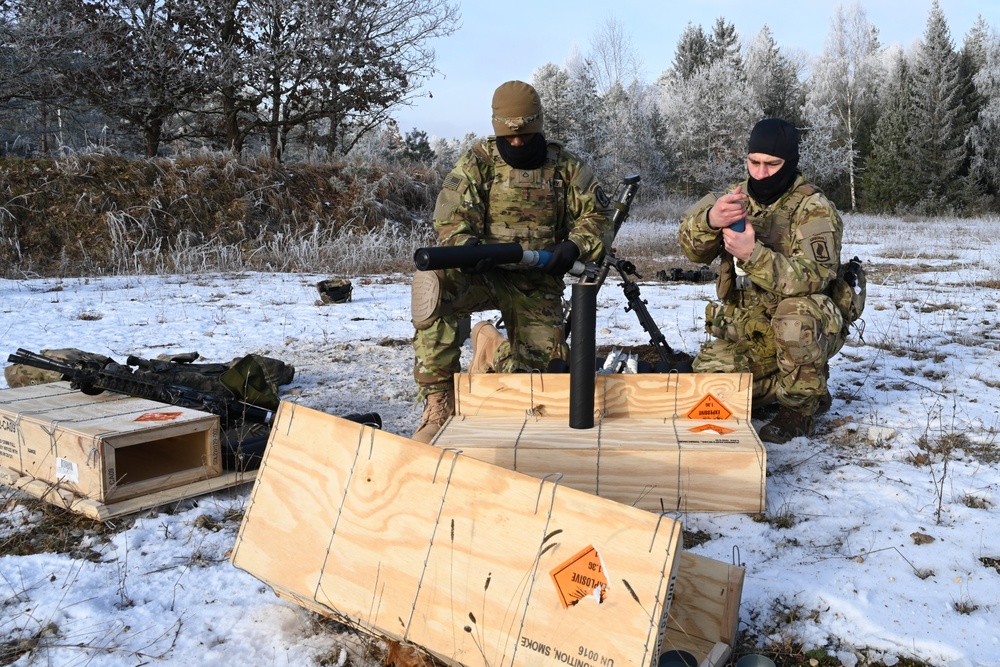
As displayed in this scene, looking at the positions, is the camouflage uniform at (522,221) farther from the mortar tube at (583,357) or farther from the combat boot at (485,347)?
the mortar tube at (583,357)

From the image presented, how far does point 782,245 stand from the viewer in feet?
13.2

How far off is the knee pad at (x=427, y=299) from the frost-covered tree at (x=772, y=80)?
37.0 meters

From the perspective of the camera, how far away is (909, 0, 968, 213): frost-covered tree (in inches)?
1267

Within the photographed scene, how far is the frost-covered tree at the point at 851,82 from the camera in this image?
37.9m

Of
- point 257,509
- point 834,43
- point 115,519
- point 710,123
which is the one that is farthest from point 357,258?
point 834,43

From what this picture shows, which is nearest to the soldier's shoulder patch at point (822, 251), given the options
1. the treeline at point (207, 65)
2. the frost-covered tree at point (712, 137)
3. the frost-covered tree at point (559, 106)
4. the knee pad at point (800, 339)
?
the knee pad at point (800, 339)

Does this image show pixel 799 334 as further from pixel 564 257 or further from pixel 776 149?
pixel 564 257

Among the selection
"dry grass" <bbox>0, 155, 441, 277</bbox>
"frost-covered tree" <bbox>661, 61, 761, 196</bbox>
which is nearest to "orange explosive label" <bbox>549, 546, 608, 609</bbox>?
"dry grass" <bbox>0, 155, 441, 277</bbox>

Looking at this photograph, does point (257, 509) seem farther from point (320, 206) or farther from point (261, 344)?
point (320, 206)

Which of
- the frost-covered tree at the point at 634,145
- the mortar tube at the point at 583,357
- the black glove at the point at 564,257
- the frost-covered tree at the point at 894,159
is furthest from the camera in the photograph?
the frost-covered tree at the point at 634,145

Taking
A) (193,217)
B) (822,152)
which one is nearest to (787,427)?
(193,217)

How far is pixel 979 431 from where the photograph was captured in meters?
3.76

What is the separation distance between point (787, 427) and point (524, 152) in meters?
2.00

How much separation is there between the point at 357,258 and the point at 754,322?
7.57 meters
